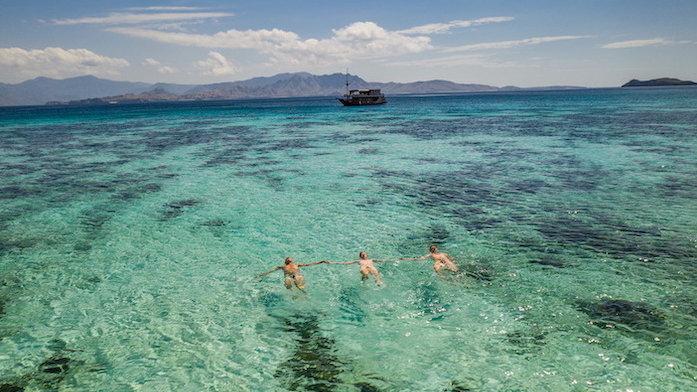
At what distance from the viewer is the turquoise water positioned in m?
9.79

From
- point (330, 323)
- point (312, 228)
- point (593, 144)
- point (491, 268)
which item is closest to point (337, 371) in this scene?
point (330, 323)

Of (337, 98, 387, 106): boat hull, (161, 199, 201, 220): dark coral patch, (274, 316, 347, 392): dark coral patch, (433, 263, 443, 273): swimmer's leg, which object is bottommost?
(274, 316, 347, 392): dark coral patch

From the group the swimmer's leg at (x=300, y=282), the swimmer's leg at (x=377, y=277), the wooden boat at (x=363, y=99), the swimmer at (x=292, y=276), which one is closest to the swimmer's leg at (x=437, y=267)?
the swimmer's leg at (x=377, y=277)

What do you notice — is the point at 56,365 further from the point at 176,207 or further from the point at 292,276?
the point at 176,207

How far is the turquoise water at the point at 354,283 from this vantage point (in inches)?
385

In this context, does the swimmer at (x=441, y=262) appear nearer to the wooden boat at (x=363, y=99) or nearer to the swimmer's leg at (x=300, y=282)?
the swimmer's leg at (x=300, y=282)

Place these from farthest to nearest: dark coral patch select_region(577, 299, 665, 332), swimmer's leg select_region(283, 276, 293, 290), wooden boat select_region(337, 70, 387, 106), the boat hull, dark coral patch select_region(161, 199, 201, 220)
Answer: the boat hull
wooden boat select_region(337, 70, 387, 106)
dark coral patch select_region(161, 199, 201, 220)
swimmer's leg select_region(283, 276, 293, 290)
dark coral patch select_region(577, 299, 665, 332)

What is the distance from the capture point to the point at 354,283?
560 inches

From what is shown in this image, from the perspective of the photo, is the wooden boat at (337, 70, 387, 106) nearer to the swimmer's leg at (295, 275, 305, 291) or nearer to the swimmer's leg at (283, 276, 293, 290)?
the swimmer's leg at (295, 275, 305, 291)

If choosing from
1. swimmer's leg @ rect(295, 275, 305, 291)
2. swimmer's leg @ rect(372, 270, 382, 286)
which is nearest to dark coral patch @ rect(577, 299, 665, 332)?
swimmer's leg @ rect(372, 270, 382, 286)

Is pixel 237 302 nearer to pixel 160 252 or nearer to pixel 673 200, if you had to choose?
pixel 160 252

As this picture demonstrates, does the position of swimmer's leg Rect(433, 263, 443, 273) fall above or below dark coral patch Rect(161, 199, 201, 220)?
below

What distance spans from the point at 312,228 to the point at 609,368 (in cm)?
1299

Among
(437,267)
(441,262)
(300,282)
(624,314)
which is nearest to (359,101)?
(441,262)
